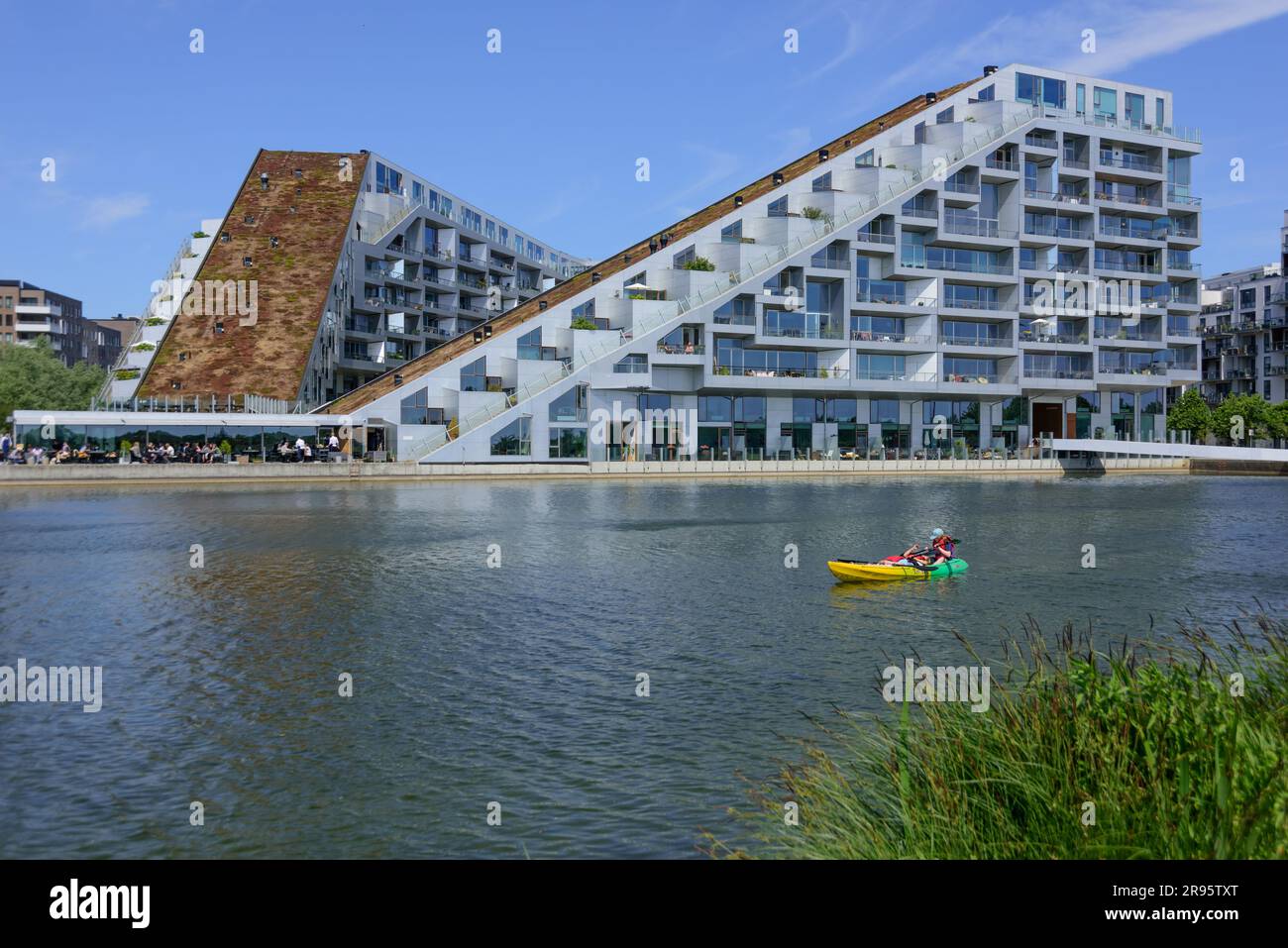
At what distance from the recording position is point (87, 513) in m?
48.3

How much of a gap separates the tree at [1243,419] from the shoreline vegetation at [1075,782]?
120126 millimetres

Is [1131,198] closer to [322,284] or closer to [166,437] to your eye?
[322,284]

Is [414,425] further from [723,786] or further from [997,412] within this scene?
[723,786]

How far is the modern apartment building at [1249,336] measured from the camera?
144 m

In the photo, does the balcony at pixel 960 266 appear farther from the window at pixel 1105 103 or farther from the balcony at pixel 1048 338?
the window at pixel 1105 103

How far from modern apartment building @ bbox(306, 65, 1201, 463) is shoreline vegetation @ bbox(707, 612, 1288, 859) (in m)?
68.3

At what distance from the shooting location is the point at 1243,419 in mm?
120062

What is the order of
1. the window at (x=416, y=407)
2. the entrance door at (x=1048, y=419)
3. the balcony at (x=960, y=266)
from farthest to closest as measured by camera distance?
the entrance door at (x=1048, y=419), the balcony at (x=960, y=266), the window at (x=416, y=407)

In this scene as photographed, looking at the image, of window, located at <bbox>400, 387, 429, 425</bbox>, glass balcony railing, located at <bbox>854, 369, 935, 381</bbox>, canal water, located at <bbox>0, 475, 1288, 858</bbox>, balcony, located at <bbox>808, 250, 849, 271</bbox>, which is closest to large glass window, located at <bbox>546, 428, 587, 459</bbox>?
window, located at <bbox>400, 387, 429, 425</bbox>

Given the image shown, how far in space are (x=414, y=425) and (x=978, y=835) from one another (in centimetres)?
7249

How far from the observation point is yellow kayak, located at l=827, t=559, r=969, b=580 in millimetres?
28906

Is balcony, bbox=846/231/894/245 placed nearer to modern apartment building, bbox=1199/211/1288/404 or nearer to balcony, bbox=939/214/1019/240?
balcony, bbox=939/214/1019/240

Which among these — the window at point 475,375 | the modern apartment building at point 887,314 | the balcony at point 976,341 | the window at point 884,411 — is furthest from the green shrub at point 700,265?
the balcony at point 976,341
